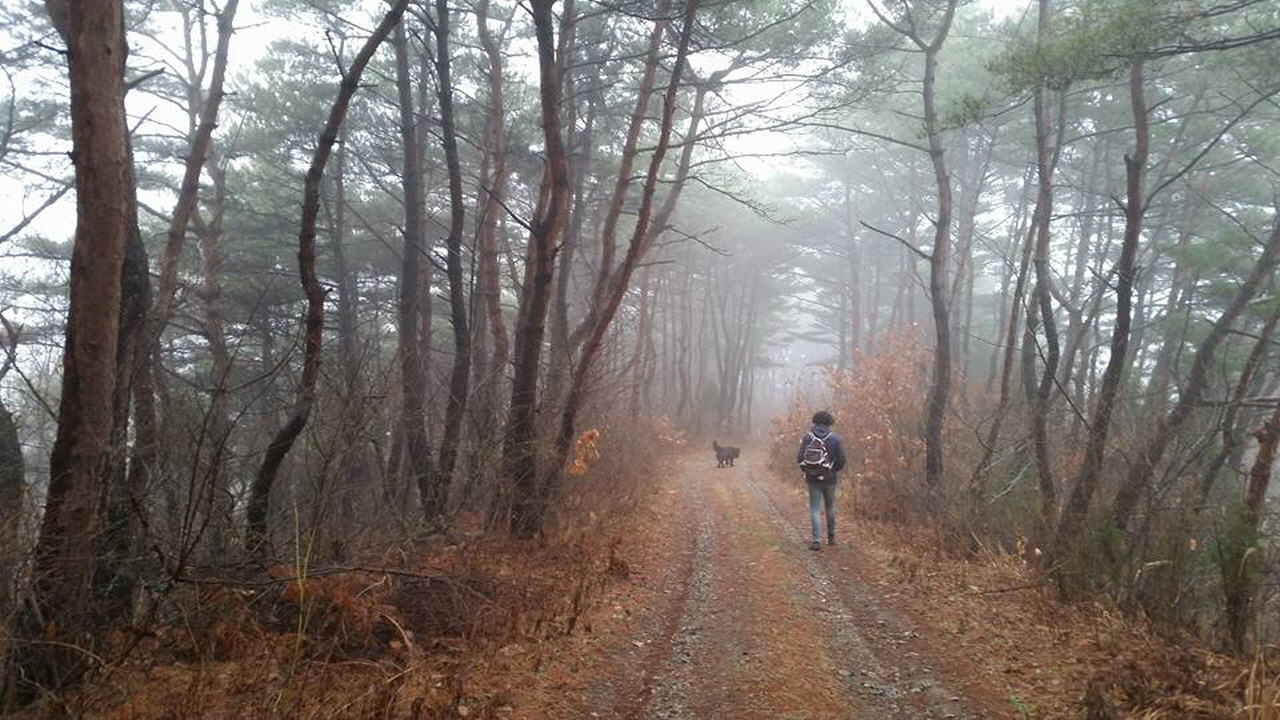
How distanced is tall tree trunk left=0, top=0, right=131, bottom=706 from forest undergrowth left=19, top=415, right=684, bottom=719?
29 cm

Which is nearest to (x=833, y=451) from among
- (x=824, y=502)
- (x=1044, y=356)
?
(x=824, y=502)

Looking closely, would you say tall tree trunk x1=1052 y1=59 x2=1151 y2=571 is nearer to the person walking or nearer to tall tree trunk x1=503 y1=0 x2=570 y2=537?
the person walking

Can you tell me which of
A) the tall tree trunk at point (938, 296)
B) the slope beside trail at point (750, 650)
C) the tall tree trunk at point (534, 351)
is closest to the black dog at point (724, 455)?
the tall tree trunk at point (938, 296)

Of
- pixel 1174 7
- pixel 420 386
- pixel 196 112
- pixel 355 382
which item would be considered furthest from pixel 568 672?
pixel 196 112

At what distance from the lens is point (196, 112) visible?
12789mm

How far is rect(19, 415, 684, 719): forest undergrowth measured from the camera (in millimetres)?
3740

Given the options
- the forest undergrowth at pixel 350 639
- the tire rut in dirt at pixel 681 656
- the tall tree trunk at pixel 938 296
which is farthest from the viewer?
the tall tree trunk at pixel 938 296

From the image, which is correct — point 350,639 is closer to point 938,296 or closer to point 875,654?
point 875,654

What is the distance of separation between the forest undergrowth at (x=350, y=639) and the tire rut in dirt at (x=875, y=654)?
218cm

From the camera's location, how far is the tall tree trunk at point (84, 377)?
142 inches

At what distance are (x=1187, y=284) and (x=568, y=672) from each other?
17773 millimetres

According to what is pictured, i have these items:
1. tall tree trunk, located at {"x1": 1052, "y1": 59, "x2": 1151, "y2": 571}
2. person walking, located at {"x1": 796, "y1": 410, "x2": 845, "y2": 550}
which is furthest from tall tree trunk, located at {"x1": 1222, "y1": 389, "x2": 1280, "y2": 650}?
person walking, located at {"x1": 796, "y1": 410, "x2": 845, "y2": 550}

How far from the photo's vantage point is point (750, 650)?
5461 millimetres

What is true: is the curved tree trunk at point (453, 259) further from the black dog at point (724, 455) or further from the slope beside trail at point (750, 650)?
the black dog at point (724, 455)
